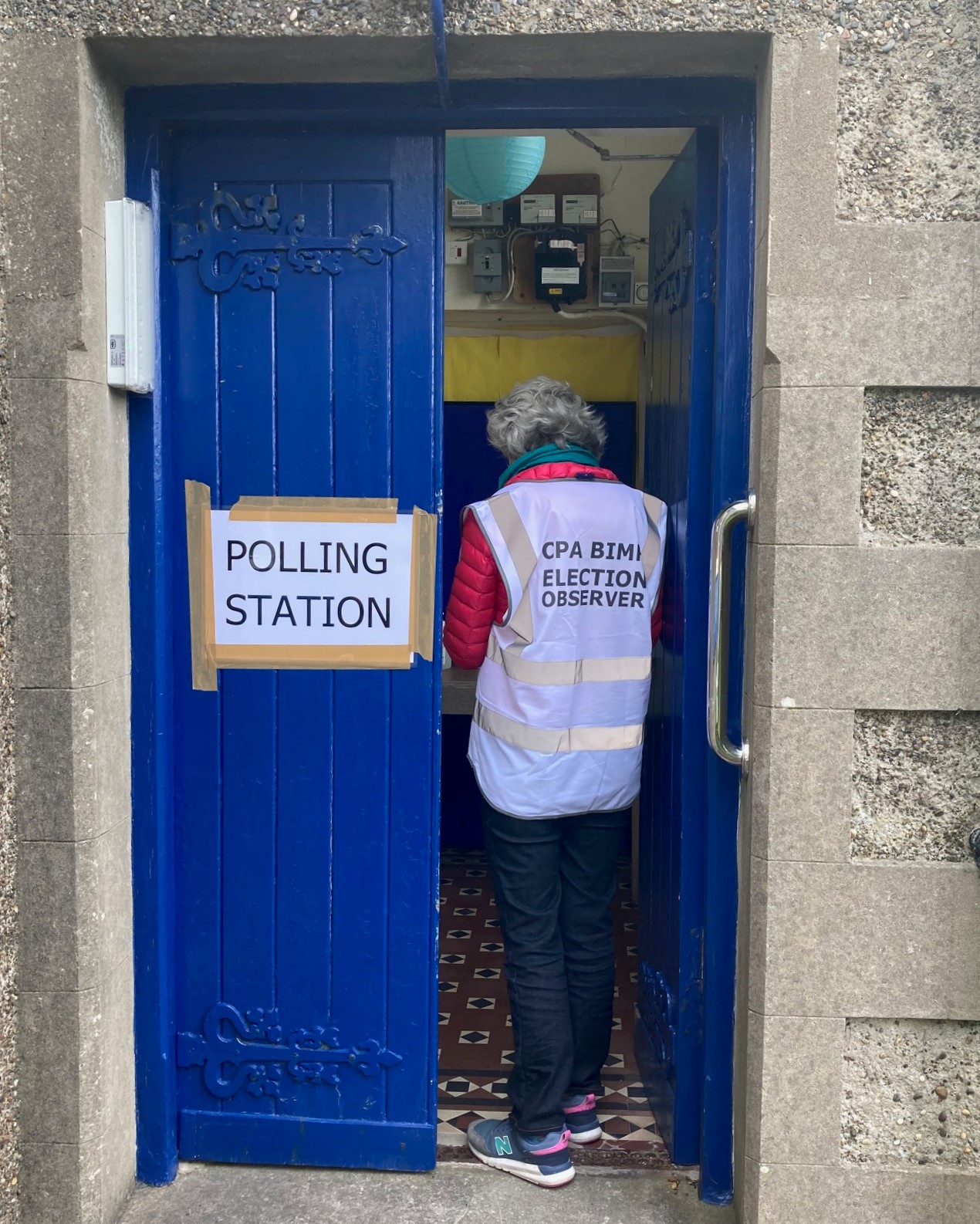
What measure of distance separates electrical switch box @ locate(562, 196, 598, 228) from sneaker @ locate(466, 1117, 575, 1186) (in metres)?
3.78

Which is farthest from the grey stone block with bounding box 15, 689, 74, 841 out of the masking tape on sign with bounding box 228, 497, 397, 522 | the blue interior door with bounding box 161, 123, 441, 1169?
the masking tape on sign with bounding box 228, 497, 397, 522

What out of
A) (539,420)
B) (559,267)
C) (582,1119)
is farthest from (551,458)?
(559,267)

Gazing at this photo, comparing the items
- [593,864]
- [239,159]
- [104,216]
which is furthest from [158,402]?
[593,864]

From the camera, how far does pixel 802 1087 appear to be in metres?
2.47

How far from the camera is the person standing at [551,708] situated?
2.81 m

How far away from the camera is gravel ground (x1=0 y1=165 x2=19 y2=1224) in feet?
8.05

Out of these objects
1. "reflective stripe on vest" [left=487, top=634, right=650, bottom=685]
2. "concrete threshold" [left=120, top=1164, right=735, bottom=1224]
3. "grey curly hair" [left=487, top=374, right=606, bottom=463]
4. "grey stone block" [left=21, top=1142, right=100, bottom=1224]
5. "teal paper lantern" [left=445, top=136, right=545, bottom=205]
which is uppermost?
"teal paper lantern" [left=445, top=136, right=545, bottom=205]

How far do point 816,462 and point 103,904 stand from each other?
1.83m

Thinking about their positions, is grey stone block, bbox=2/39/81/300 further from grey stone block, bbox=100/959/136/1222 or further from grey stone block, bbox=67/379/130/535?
grey stone block, bbox=100/959/136/1222

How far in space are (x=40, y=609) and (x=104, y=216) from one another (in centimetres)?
88

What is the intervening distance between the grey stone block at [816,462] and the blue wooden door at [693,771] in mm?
242

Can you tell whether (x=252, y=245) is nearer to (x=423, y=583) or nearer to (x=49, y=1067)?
(x=423, y=583)

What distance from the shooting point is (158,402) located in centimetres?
270

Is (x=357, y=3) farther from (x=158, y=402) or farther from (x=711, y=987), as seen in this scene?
(x=711, y=987)
